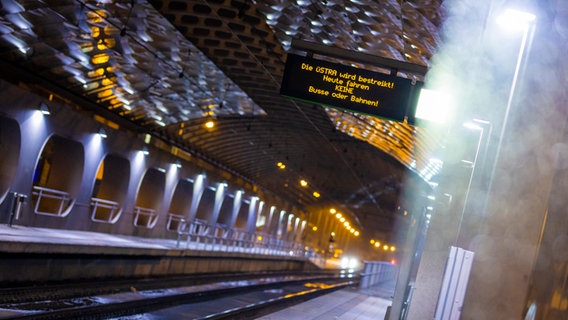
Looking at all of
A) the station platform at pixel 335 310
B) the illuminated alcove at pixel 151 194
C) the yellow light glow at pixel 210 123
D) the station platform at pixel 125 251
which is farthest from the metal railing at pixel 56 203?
the station platform at pixel 335 310

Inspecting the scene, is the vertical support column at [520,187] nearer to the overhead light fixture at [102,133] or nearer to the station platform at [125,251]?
the station platform at [125,251]

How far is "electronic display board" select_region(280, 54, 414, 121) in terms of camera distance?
34.9 ft

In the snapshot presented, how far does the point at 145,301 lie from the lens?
16.7 metres

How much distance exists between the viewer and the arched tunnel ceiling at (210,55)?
1512 cm

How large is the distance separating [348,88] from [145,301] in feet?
28.1

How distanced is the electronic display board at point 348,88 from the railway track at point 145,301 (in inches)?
231

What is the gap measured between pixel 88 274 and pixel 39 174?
7685mm

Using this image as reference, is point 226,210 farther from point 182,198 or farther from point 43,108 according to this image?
point 43,108

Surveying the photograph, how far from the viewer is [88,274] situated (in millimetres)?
18750

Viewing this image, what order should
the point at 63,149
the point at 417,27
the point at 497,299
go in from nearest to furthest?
the point at 497,299
the point at 417,27
the point at 63,149

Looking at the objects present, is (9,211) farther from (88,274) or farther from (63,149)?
(63,149)

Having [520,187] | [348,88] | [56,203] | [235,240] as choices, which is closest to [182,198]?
[235,240]

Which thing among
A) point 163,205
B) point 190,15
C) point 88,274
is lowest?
point 88,274

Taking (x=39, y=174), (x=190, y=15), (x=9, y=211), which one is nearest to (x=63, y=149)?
(x=39, y=174)
